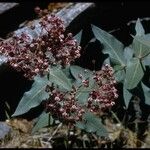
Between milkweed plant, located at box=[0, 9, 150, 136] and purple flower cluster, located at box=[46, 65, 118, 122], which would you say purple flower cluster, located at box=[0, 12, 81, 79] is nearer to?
milkweed plant, located at box=[0, 9, 150, 136]

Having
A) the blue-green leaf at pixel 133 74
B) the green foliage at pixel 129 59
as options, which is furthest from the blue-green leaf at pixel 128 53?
the blue-green leaf at pixel 133 74

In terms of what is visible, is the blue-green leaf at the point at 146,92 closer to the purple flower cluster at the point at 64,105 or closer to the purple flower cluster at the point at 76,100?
the purple flower cluster at the point at 76,100

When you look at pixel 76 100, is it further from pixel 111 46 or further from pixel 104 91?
pixel 111 46

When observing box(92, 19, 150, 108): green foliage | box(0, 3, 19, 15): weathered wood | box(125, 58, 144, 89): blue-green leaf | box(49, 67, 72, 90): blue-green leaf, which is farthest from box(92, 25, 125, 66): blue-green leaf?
box(0, 3, 19, 15): weathered wood

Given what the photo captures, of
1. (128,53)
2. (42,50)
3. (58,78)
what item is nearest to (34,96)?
(58,78)

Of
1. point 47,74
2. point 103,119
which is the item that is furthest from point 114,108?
point 47,74
